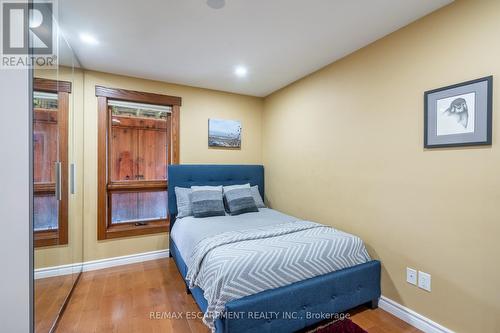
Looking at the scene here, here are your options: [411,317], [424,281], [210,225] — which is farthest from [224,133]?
[411,317]

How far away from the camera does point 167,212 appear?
3379 mm

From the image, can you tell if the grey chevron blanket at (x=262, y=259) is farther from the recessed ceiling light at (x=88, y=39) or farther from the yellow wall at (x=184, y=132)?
the recessed ceiling light at (x=88, y=39)

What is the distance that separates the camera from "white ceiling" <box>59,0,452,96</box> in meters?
1.72

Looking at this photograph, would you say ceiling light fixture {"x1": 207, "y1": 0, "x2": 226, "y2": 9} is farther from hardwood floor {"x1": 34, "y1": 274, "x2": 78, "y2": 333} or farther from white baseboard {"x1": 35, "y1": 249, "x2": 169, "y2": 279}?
white baseboard {"x1": 35, "y1": 249, "x2": 169, "y2": 279}

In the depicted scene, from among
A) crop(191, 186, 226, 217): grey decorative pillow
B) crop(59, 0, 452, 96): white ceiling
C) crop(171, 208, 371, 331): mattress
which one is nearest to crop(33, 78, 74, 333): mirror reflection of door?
crop(59, 0, 452, 96): white ceiling

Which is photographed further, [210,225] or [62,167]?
[210,225]

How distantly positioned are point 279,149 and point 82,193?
266 cm

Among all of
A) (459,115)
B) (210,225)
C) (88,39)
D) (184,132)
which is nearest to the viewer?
(459,115)

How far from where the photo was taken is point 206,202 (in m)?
2.85

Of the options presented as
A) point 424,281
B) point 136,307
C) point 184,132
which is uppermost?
point 184,132

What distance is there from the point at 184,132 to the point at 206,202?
1.14 metres

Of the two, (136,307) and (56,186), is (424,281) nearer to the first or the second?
(136,307)

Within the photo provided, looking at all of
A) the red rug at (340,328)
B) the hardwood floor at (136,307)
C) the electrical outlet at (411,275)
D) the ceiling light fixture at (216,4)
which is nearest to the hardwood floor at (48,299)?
the hardwood floor at (136,307)

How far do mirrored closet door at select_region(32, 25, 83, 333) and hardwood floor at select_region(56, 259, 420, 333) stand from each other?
5.6 inches
